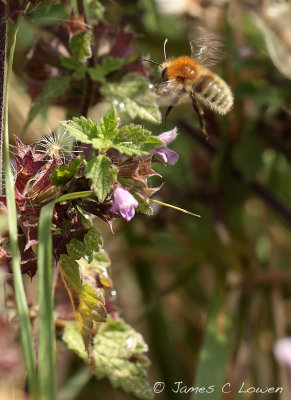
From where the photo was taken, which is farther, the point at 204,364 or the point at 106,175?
the point at 204,364

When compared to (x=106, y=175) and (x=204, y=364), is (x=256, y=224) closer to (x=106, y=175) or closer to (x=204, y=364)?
(x=204, y=364)

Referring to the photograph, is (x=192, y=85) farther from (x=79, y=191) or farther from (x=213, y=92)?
(x=79, y=191)

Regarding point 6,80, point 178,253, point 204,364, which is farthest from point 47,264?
point 178,253

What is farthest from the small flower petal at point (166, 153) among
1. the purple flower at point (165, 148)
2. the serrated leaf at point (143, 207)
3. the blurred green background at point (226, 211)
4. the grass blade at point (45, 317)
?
the blurred green background at point (226, 211)

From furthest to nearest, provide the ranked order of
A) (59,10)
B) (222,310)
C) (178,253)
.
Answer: (178,253), (222,310), (59,10)

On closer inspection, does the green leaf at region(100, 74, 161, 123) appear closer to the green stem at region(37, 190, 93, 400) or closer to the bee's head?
the bee's head

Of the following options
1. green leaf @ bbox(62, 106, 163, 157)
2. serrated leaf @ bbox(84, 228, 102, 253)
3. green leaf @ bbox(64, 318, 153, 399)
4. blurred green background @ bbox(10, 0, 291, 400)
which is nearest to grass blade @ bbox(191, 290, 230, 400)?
blurred green background @ bbox(10, 0, 291, 400)
